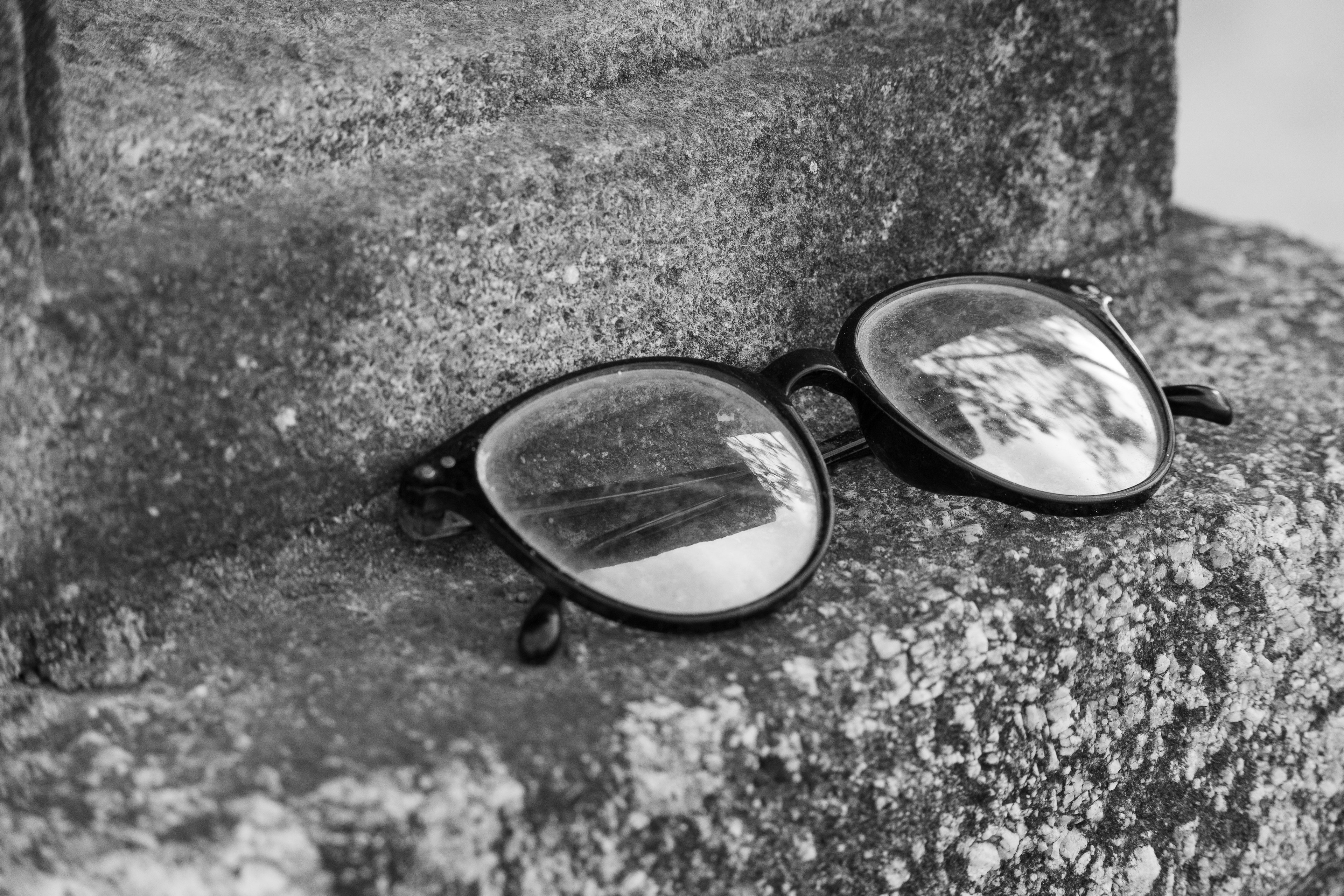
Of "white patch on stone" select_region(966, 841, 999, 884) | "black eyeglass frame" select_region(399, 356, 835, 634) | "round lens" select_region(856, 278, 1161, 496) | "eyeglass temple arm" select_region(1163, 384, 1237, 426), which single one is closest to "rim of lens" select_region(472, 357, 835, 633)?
"black eyeglass frame" select_region(399, 356, 835, 634)

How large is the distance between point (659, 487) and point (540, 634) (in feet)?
0.56

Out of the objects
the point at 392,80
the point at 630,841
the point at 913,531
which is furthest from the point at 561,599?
the point at 392,80

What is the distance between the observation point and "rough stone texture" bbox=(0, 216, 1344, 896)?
→ 67cm

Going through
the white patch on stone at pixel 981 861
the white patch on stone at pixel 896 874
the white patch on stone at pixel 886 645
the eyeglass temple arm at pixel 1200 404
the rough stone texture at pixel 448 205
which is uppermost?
the rough stone texture at pixel 448 205

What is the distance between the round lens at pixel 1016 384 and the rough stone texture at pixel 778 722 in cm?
4

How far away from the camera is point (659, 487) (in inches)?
35.5

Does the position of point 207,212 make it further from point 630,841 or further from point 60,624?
point 630,841

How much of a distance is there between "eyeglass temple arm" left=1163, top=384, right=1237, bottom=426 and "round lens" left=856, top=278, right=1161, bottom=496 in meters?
0.03

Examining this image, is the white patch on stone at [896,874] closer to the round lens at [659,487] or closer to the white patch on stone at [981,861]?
the white patch on stone at [981,861]

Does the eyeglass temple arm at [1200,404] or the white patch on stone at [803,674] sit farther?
the eyeglass temple arm at [1200,404]

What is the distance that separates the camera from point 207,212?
0.81m

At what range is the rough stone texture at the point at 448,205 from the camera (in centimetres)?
78

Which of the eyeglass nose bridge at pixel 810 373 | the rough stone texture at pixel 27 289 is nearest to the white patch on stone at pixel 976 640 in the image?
the eyeglass nose bridge at pixel 810 373

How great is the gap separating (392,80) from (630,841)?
1.86ft
